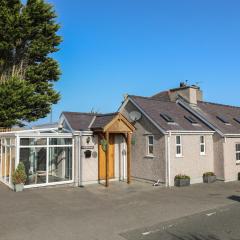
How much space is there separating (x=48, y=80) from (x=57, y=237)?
23.0 m

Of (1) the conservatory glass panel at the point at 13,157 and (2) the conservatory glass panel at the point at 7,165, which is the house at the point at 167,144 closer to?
(1) the conservatory glass panel at the point at 13,157

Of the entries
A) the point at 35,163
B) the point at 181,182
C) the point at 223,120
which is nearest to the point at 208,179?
the point at 181,182

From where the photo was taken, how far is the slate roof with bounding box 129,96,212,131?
67.9ft

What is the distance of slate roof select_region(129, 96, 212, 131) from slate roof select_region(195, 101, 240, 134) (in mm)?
1054

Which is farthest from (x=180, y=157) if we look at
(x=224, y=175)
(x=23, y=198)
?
(x=23, y=198)

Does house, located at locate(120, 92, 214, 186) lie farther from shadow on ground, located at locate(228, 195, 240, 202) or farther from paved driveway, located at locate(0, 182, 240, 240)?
shadow on ground, located at locate(228, 195, 240, 202)

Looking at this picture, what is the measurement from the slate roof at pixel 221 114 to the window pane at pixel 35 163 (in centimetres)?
1242

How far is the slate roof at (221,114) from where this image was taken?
23248 mm

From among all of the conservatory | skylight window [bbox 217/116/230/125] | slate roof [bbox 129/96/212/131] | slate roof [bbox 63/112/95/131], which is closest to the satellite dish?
slate roof [bbox 129/96/212/131]

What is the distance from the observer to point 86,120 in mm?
21312

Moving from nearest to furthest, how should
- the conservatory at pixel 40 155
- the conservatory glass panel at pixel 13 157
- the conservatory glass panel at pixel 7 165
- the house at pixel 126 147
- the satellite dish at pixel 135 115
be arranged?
the conservatory at pixel 40 155
the conservatory glass panel at pixel 13 157
the house at pixel 126 147
the conservatory glass panel at pixel 7 165
the satellite dish at pixel 135 115

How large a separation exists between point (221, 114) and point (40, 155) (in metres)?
15.8

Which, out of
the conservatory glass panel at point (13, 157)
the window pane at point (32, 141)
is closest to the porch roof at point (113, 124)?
the window pane at point (32, 141)

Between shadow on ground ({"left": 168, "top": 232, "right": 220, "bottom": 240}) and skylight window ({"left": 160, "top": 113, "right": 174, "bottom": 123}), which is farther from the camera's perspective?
skylight window ({"left": 160, "top": 113, "right": 174, "bottom": 123})
